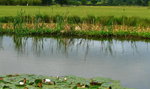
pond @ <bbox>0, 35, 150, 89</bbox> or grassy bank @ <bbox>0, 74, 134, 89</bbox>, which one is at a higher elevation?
grassy bank @ <bbox>0, 74, 134, 89</bbox>

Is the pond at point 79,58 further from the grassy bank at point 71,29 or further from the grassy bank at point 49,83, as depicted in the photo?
the grassy bank at point 49,83

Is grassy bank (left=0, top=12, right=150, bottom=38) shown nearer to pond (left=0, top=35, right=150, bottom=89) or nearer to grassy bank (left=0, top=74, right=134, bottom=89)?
pond (left=0, top=35, right=150, bottom=89)

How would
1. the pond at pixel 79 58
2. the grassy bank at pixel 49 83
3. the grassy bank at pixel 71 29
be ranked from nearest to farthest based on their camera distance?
1. the grassy bank at pixel 49 83
2. the pond at pixel 79 58
3. the grassy bank at pixel 71 29

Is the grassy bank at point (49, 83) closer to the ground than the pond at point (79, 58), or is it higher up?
higher up

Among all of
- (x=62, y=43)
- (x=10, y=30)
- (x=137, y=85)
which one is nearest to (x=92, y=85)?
(x=137, y=85)

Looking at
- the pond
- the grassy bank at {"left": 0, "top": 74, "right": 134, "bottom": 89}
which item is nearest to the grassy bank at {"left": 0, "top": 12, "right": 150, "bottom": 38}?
the pond

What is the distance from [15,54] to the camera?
13.9 meters

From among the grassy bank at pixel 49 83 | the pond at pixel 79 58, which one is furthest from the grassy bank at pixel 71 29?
the grassy bank at pixel 49 83

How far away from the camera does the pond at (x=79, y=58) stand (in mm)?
10973

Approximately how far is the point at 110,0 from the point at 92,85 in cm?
8878

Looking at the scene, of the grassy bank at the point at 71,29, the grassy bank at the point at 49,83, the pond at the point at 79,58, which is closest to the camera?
the grassy bank at the point at 49,83

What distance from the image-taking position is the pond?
10973 mm

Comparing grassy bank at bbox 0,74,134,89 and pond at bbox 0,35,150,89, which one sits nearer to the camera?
grassy bank at bbox 0,74,134,89

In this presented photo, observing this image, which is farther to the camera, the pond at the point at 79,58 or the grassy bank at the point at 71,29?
the grassy bank at the point at 71,29
